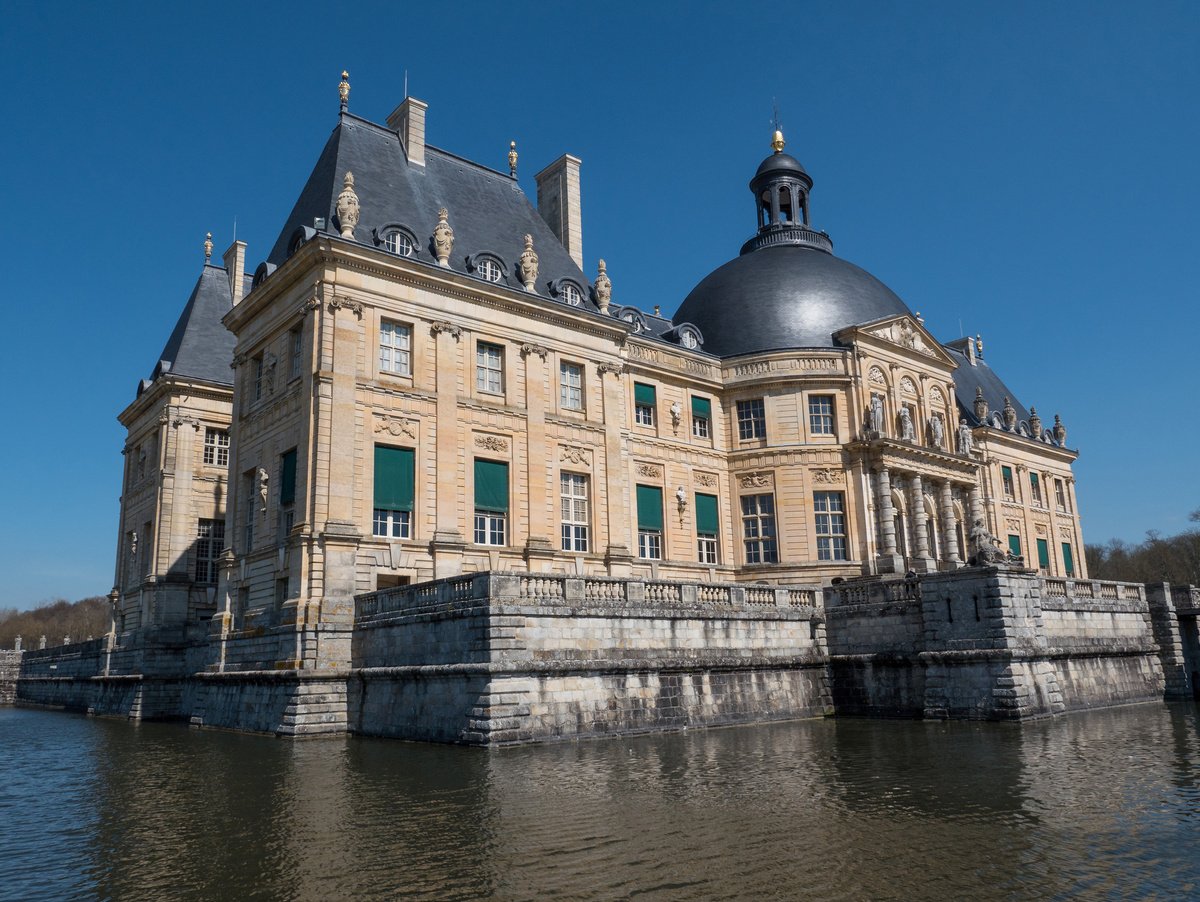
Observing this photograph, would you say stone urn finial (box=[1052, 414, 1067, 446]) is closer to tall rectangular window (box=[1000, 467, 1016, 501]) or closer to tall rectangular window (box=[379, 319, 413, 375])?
tall rectangular window (box=[1000, 467, 1016, 501])

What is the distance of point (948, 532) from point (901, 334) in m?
8.41

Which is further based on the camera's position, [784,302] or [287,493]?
[784,302]

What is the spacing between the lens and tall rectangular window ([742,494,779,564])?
36.6 meters

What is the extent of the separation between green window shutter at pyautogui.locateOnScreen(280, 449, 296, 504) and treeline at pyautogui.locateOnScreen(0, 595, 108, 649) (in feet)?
250

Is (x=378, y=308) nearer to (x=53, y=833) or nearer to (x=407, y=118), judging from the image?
(x=407, y=118)

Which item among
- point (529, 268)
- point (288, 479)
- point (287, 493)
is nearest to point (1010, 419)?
point (529, 268)

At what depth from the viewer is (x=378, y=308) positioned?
27250 millimetres

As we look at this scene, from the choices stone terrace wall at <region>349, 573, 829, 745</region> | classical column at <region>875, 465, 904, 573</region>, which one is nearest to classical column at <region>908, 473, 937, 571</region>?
classical column at <region>875, 465, 904, 573</region>

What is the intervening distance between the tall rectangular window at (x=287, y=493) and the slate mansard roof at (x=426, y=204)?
22.0ft

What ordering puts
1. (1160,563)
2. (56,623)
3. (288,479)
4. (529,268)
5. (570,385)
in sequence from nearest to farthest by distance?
(288,479), (529,268), (570,385), (1160,563), (56,623)

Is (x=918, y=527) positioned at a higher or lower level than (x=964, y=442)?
lower

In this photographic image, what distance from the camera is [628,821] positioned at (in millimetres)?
11117

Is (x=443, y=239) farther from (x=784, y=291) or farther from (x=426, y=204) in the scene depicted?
(x=784, y=291)

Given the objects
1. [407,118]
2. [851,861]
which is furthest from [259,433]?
[851,861]
